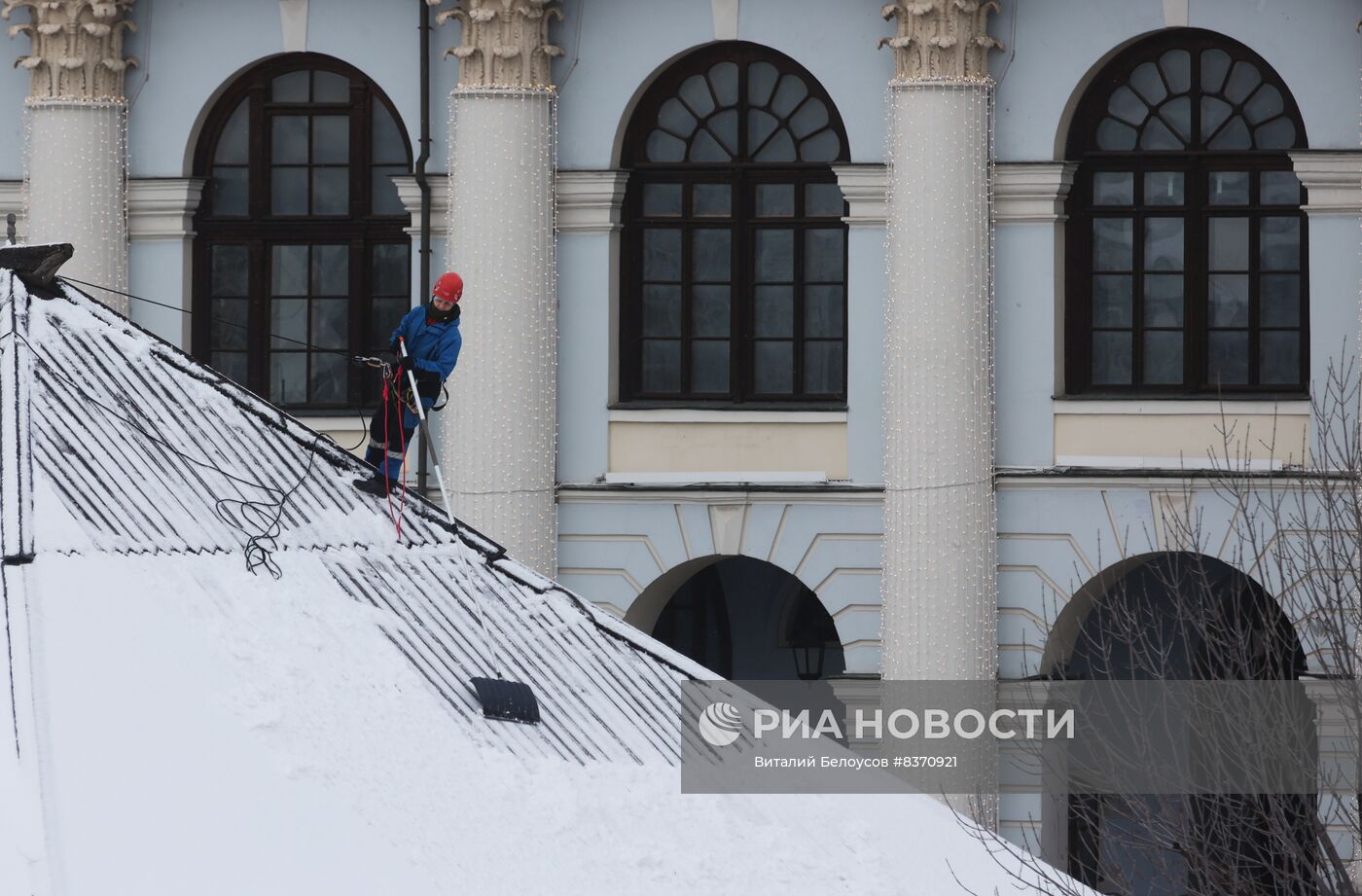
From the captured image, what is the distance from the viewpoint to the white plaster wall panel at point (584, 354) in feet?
91.3

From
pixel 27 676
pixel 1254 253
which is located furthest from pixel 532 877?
pixel 1254 253

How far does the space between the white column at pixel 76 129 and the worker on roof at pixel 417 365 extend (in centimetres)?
939

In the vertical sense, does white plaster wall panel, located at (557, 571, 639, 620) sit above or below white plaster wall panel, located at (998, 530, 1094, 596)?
below

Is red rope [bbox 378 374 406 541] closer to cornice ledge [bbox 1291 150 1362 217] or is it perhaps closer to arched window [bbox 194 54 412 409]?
arched window [bbox 194 54 412 409]

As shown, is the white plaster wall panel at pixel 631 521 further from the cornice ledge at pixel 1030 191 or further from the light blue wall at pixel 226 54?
the cornice ledge at pixel 1030 191

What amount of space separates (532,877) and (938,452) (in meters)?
14.1

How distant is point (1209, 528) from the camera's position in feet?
87.6

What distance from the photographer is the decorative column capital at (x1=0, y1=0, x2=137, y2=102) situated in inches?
1104

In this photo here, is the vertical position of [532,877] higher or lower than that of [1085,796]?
higher

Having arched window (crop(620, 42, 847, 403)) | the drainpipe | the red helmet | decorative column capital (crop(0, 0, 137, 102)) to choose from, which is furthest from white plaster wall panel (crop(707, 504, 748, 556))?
the red helmet

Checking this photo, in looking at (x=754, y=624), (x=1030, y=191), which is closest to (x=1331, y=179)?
(x=1030, y=191)

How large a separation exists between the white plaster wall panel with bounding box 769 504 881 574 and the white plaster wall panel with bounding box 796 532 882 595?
35mm

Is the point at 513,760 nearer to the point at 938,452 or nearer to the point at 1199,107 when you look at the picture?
the point at 938,452

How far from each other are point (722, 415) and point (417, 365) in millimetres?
8431
